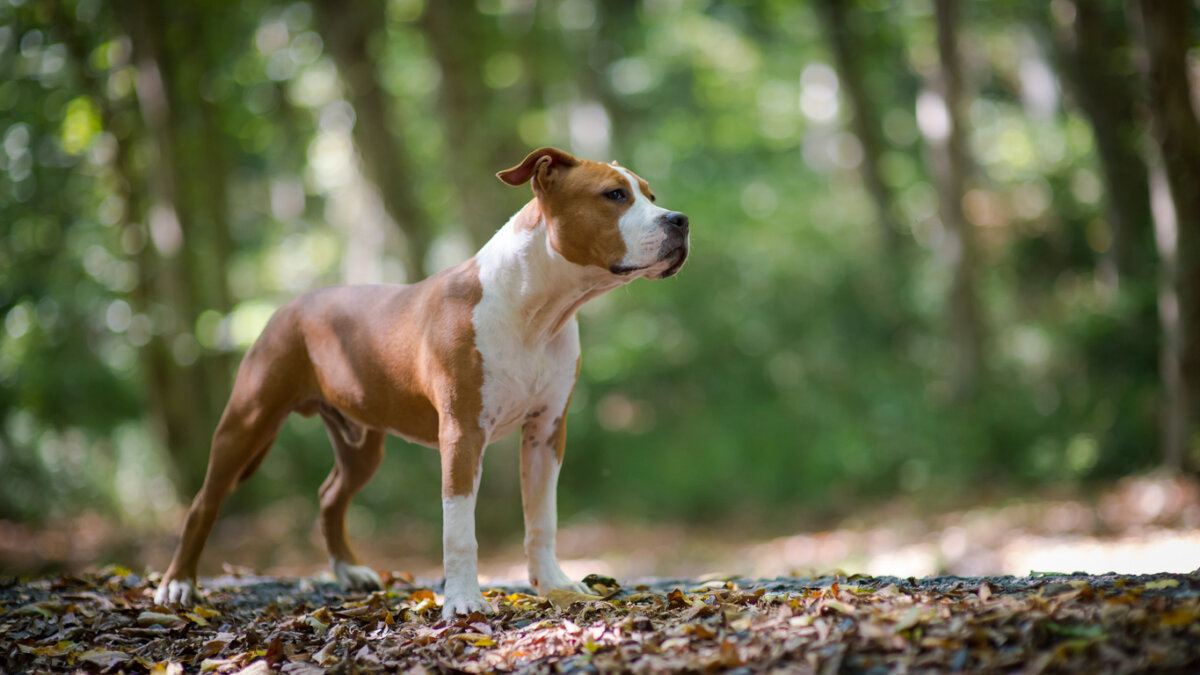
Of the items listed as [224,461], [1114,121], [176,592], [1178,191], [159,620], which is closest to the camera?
[159,620]

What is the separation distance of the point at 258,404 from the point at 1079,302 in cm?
1254

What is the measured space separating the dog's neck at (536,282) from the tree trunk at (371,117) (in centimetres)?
821

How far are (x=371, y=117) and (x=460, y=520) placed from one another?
31.1 ft

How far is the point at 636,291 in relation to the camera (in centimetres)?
1620

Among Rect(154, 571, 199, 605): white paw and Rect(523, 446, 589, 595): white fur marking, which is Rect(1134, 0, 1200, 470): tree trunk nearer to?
Rect(523, 446, 589, 595): white fur marking

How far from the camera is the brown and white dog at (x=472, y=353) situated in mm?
4461

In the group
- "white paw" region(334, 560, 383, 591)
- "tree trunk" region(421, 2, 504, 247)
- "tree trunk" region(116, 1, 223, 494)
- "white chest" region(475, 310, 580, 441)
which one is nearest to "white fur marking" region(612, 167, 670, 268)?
"white chest" region(475, 310, 580, 441)

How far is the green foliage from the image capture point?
13375 mm

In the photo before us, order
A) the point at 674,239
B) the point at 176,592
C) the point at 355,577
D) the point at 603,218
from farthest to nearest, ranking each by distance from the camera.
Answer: the point at 355,577 < the point at 176,592 < the point at 603,218 < the point at 674,239

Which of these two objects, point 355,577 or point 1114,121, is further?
point 1114,121

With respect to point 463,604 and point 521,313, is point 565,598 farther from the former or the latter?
point 521,313

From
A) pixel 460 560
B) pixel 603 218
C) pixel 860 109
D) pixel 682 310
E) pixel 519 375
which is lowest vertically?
pixel 460 560

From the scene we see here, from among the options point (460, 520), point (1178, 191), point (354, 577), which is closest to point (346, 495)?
point (354, 577)

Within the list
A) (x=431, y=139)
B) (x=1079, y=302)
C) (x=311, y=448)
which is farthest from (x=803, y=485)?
(x=431, y=139)
